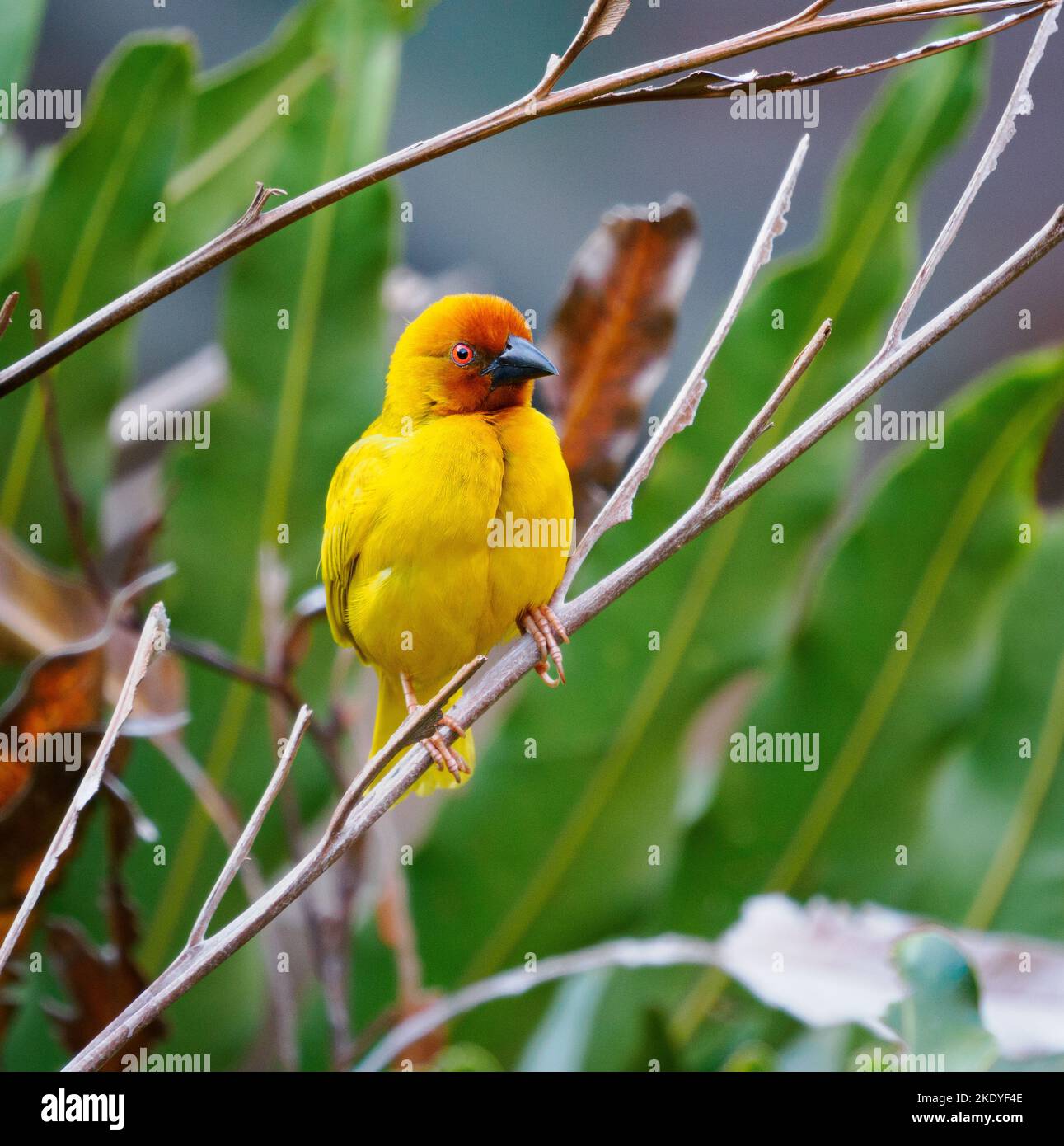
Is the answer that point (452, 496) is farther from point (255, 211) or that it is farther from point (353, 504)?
point (255, 211)

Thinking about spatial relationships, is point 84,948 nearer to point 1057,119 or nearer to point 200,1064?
point 200,1064

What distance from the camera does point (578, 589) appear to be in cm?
185

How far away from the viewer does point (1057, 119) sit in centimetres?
211

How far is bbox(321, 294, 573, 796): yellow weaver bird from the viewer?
94cm

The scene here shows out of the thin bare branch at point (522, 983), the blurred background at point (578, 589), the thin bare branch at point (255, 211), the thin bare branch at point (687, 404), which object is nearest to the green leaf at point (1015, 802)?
the blurred background at point (578, 589)

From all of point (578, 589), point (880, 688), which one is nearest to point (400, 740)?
point (578, 589)

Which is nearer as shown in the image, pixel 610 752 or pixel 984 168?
pixel 984 168

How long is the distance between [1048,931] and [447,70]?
6.17ft

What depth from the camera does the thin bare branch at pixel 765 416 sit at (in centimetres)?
63

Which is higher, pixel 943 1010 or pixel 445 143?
pixel 445 143

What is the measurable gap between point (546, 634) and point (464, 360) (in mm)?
239

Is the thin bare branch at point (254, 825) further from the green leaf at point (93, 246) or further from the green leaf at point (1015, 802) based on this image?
the green leaf at point (1015, 802)

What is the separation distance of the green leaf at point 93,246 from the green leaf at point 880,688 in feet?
3.77

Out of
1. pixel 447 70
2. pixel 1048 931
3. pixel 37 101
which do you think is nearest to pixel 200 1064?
pixel 1048 931
